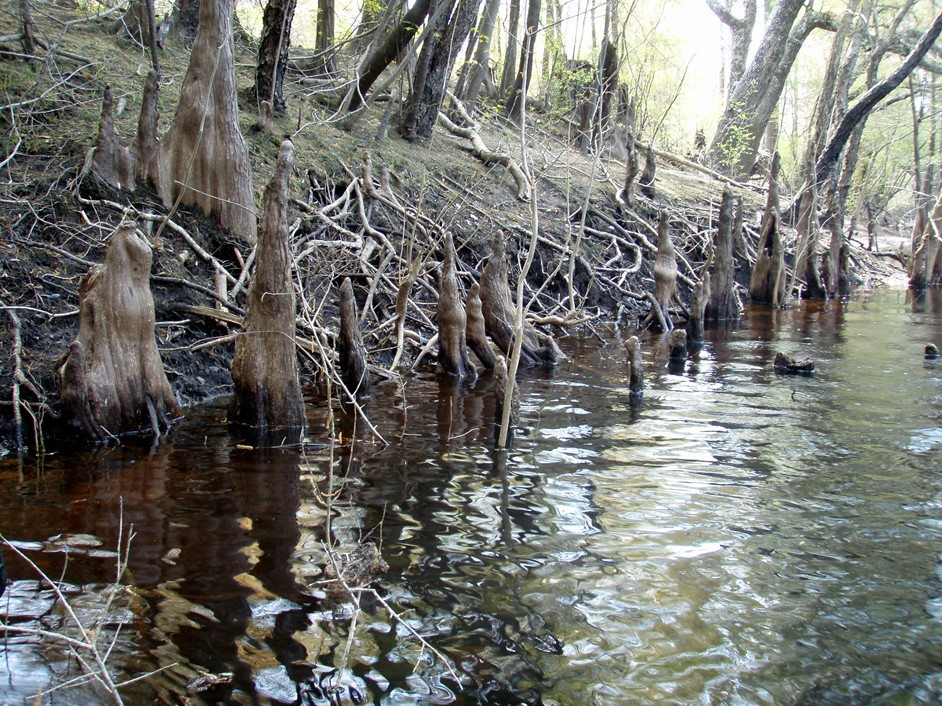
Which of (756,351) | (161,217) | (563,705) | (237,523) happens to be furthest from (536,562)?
(756,351)

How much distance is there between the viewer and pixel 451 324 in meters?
9.60

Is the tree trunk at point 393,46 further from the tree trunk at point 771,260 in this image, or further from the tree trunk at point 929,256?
the tree trunk at point 929,256

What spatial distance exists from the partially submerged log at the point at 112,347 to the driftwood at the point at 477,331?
411 centimetres

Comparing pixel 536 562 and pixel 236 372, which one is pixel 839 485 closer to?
pixel 536 562

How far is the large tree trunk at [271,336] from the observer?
6.68 m

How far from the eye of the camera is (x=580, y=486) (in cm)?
586

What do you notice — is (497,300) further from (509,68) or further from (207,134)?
(509,68)

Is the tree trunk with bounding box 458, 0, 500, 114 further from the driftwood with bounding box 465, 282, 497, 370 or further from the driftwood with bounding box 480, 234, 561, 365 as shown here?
the driftwood with bounding box 465, 282, 497, 370

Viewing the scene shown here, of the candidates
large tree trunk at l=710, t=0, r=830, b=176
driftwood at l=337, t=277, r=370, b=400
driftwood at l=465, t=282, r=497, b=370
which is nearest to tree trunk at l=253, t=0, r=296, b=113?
driftwood at l=465, t=282, r=497, b=370

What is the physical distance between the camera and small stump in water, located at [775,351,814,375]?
399 inches

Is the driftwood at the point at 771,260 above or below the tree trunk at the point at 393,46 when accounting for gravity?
below

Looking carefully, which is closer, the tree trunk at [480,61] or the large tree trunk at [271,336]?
the large tree trunk at [271,336]

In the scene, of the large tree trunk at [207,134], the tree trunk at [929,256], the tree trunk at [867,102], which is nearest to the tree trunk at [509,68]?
the tree trunk at [867,102]

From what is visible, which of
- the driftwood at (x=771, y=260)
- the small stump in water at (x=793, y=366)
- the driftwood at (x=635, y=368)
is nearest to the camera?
the driftwood at (x=635, y=368)
